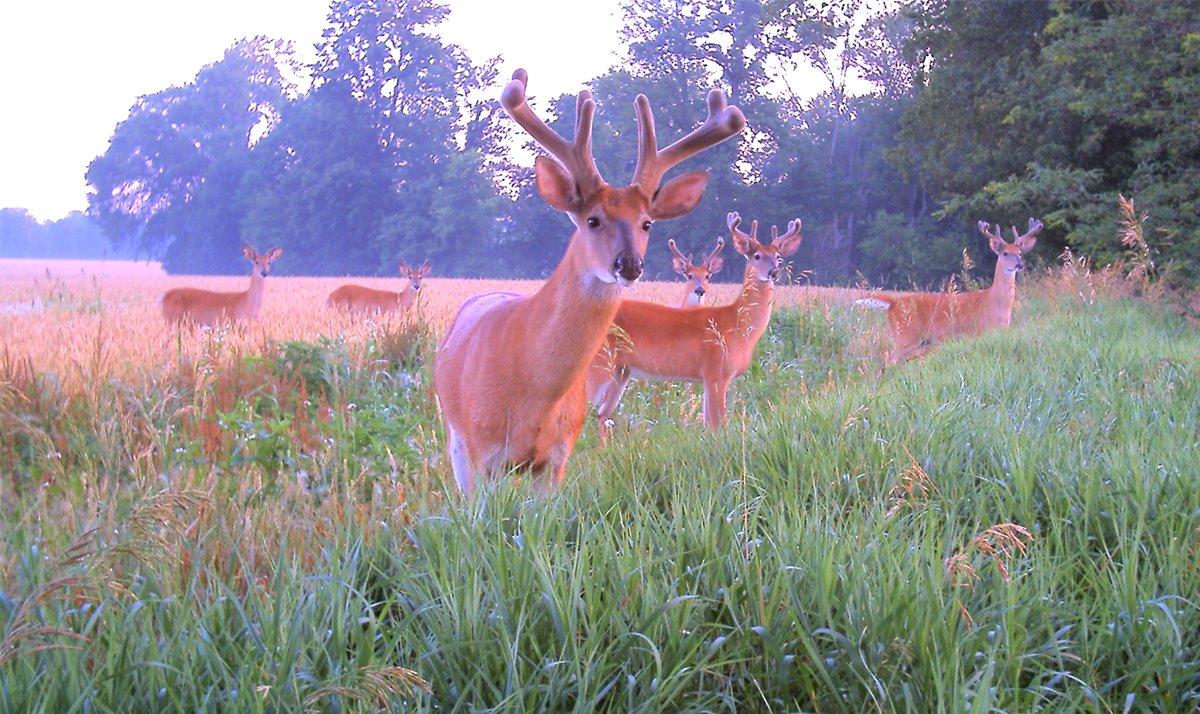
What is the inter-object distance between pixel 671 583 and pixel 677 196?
2694 mm

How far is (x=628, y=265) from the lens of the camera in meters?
4.04

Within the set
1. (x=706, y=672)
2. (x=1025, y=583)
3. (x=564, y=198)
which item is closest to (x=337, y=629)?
(x=706, y=672)

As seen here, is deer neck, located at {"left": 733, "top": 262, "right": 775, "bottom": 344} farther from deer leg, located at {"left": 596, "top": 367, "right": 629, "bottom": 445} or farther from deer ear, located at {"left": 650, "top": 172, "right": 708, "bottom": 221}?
deer ear, located at {"left": 650, "top": 172, "right": 708, "bottom": 221}

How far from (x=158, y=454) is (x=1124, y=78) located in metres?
14.8

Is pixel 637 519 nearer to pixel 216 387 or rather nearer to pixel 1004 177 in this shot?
pixel 216 387

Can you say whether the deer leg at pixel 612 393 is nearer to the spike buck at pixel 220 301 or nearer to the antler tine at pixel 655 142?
the antler tine at pixel 655 142

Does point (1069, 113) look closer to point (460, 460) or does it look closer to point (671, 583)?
point (460, 460)

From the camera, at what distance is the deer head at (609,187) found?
418cm

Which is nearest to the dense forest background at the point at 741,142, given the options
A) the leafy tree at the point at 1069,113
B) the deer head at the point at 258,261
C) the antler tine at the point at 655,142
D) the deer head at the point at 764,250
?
the leafy tree at the point at 1069,113

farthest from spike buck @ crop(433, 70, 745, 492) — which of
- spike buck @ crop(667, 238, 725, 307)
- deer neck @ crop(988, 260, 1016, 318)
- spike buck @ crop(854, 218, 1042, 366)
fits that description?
deer neck @ crop(988, 260, 1016, 318)

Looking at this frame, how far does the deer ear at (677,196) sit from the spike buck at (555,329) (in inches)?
0.9

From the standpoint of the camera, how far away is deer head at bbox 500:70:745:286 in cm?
418

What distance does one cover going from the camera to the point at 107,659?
206 centimetres

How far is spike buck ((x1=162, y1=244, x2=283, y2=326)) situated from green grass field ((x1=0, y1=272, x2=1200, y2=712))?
35.3ft
